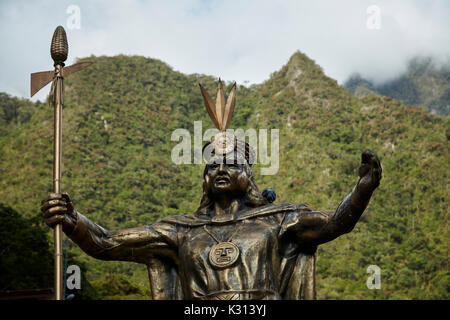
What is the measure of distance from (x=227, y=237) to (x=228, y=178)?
690mm

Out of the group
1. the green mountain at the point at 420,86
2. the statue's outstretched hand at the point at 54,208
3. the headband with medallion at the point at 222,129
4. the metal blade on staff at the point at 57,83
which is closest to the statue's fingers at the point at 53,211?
the statue's outstretched hand at the point at 54,208

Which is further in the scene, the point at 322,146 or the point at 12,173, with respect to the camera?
the point at 322,146

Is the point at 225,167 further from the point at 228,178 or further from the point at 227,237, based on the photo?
the point at 227,237

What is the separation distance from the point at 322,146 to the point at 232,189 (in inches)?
3004

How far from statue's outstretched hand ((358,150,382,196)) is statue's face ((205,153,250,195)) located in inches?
62.6

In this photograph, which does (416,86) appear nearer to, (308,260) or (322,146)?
(322,146)

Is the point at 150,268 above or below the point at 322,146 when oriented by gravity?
below

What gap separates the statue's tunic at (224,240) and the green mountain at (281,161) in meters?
38.9

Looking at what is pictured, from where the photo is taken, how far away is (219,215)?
888cm

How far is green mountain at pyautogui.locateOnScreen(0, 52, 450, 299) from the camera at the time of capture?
210 ft

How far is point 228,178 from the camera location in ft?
29.3

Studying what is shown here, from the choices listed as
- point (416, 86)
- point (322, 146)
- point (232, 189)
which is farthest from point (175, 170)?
point (232, 189)

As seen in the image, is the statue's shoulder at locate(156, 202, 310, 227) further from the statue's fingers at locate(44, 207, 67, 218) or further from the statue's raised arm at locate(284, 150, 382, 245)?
the statue's fingers at locate(44, 207, 67, 218)

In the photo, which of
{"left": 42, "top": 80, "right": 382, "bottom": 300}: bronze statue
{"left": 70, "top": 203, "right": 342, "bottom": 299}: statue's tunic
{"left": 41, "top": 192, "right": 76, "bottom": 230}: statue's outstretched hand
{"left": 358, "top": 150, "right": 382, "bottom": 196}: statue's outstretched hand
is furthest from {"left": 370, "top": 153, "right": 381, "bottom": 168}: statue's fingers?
{"left": 41, "top": 192, "right": 76, "bottom": 230}: statue's outstretched hand
